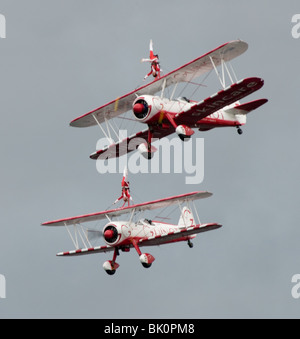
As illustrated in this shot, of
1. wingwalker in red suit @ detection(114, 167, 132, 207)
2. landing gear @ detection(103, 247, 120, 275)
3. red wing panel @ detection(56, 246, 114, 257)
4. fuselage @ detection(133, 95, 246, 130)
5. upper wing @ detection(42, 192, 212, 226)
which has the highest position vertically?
fuselage @ detection(133, 95, 246, 130)

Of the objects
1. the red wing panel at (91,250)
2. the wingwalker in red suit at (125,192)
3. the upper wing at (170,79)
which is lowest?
the red wing panel at (91,250)

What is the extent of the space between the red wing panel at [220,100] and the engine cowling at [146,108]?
1.16m

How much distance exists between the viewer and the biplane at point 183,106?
74.5 meters

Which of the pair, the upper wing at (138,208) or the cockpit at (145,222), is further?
the cockpit at (145,222)

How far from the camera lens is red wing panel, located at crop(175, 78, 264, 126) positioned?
241ft

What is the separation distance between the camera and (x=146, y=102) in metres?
76.1

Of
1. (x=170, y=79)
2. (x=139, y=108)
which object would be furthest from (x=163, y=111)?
(x=170, y=79)

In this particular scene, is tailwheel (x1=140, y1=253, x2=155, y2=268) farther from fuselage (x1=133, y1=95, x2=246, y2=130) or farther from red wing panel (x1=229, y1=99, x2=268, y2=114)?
red wing panel (x1=229, y1=99, x2=268, y2=114)

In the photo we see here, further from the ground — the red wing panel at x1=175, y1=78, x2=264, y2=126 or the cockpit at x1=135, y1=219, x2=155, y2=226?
the red wing panel at x1=175, y1=78, x2=264, y2=126

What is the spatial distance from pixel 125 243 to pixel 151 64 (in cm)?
969

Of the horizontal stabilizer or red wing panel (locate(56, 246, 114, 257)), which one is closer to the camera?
red wing panel (locate(56, 246, 114, 257))

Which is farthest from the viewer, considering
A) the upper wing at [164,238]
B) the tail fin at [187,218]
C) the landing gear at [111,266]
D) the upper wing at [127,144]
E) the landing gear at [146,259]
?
the tail fin at [187,218]

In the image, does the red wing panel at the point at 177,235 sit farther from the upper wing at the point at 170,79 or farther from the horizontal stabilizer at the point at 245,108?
the upper wing at the point at 170,79
